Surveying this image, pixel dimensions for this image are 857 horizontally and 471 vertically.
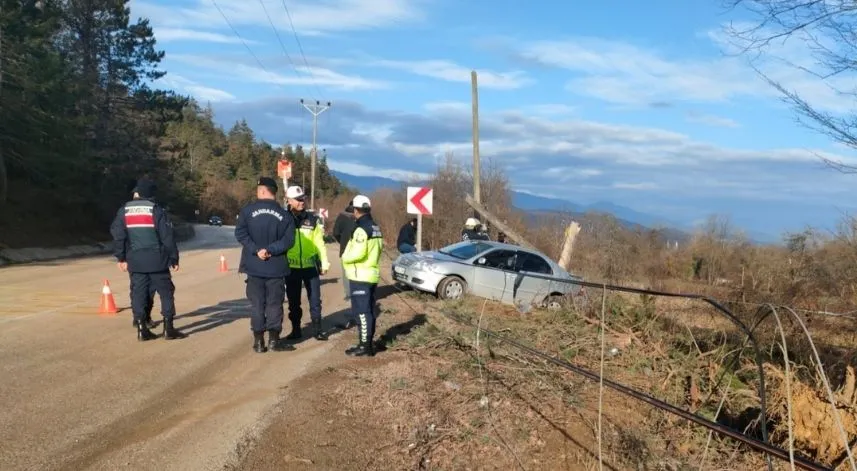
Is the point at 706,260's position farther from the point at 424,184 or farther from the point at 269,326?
the point at 269,326

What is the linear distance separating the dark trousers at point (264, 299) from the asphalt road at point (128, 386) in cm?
43

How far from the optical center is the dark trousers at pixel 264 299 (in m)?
7.54

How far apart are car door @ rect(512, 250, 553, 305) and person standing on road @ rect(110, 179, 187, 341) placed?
6.89 meters

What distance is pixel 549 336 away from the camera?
8.87m

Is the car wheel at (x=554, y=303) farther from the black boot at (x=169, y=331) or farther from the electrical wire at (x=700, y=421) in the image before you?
the black boot at (x=169, y=331)

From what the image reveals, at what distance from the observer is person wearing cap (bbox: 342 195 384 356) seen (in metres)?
7.64

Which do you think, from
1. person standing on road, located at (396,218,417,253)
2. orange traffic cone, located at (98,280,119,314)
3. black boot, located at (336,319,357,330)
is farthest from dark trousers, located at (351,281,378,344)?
person standing on road, located at (396,218,417,253)

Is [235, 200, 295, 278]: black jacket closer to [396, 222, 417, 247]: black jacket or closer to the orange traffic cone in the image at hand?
the orange traffic cone

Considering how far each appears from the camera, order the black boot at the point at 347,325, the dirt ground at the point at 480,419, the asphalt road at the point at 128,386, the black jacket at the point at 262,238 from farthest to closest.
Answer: the black boot at the point at 347,325
the black jacket at the point at 262,238
the dirt ground at the point at 480,419
the asphalt road at the point at 128,386

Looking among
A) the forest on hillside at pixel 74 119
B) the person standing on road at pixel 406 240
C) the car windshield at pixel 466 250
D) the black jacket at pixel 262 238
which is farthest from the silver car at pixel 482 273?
the forest on hillside at pixel 74 119

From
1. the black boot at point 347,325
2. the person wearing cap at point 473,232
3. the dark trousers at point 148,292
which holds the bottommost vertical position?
the black boot at point 347,325

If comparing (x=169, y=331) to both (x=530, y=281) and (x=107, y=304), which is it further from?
(x=530, y=281)

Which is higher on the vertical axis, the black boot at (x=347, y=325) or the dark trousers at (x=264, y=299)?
the dark trousers at (x=264, y=299)

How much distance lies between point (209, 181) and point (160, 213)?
83115mm
